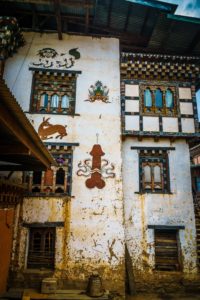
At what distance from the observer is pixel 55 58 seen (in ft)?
35.4

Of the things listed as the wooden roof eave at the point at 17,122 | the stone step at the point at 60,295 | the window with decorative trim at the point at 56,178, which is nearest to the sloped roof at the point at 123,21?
the window with decorative trim at the point at 56,178

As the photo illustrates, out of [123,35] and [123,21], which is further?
[123,35]

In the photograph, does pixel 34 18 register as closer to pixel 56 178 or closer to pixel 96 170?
pixel 56 178

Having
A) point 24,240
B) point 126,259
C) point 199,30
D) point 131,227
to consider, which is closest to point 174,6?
point 199,30

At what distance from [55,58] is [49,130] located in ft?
11.2

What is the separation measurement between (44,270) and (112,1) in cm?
1119

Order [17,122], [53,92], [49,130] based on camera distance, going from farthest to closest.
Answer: [53,92] → [49,130] → [17,122]

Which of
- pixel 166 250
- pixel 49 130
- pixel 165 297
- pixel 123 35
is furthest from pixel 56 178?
pixel 123 35

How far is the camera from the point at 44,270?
8641 millimetres

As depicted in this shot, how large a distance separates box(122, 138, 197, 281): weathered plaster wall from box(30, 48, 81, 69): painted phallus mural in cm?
436

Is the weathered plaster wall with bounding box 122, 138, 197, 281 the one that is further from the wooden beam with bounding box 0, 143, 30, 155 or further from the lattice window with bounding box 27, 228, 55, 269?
the wooden beam with bounding box 0, 143, 30, 155

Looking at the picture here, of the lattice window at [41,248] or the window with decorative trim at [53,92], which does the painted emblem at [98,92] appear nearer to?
the window with decorative trim at [53,92]

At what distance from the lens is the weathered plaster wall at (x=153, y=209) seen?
932 cm

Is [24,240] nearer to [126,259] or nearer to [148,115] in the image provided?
[126,259]
